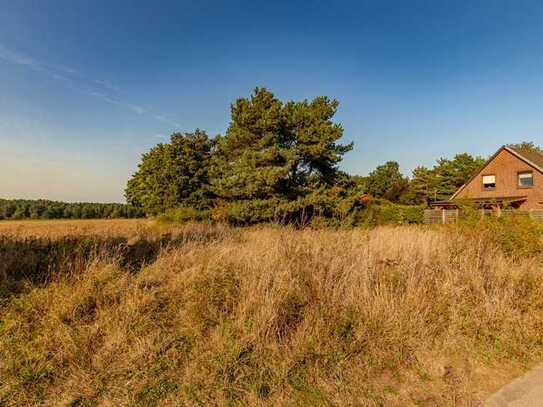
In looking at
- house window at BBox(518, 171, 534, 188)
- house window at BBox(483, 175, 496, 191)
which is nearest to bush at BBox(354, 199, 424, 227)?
house window at BBox(518, 171, 534, 188)

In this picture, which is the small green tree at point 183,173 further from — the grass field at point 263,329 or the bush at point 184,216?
the grass field at point 263,329

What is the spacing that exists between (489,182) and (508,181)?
5.52 feet

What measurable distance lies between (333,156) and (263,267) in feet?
52.8

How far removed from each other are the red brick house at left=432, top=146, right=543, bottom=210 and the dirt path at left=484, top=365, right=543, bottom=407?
80.3 ft

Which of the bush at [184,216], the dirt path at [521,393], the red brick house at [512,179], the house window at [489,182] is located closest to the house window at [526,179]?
the red brick house at [512,179]

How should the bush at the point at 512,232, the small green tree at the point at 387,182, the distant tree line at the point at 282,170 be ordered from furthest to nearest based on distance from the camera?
the small green tree at the point at 387,182 < the distant tree line at the point at 282,170 < the bush at the point at 512,232

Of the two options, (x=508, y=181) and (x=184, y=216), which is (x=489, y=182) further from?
(x=184, y=216)

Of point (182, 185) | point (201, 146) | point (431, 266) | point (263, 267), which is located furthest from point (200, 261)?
point (201, 146)

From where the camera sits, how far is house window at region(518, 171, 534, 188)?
26502 mm

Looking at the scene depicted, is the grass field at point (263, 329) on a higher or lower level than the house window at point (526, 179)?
lower

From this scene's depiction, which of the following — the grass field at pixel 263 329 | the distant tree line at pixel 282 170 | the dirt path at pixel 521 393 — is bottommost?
the dirt path at pixel 521 393

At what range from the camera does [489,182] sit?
97.1 feet

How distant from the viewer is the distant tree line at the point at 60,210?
4162 centimetres

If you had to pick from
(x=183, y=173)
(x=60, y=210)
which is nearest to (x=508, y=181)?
(x=183, y=173)
